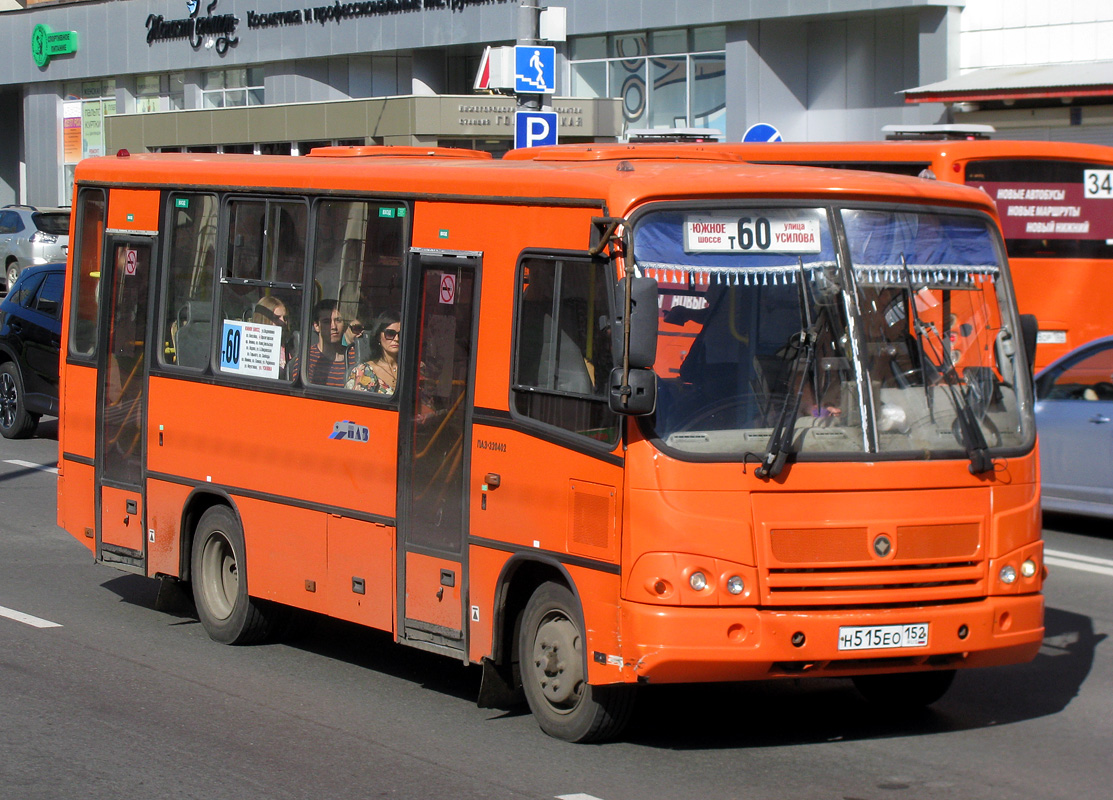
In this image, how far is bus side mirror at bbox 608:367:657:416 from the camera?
6.20 metres

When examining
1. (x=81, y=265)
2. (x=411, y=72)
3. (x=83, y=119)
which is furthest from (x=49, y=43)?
(x=81, y=265)

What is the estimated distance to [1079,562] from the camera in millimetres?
11383

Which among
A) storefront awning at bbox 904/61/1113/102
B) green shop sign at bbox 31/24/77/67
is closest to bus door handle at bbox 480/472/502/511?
storefront awning at bbox 904/61/1113/102

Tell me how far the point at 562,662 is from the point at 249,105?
39.0m

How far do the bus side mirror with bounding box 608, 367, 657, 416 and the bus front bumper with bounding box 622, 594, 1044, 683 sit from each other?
80 cm

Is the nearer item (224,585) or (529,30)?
(224,585)

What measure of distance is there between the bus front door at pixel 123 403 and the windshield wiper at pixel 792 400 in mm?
4799

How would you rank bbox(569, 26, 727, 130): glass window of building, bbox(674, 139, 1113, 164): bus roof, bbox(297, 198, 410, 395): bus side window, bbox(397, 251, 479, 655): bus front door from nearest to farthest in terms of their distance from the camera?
bbox(397, 251, 479, 655): bus front door < bbox(297, 198, 410, 395): bus side window < bbox(674, 139, 1113, 164): bus roof < bbox(569, 26, 727, 130): glass window of building

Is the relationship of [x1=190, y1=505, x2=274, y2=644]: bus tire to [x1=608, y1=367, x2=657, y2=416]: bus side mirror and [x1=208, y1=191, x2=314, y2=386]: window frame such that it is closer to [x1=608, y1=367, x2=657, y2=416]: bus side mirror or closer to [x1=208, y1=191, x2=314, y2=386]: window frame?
[x1=208, y1=191, x2=314, y2=386]: window frame

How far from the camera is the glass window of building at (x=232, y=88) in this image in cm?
4422

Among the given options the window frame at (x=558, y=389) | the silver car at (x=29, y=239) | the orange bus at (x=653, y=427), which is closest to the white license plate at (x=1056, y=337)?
the orange bus at (x=653, y=427)

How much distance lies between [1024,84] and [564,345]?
63.2 ft

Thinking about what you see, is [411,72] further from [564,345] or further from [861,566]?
[861,566]

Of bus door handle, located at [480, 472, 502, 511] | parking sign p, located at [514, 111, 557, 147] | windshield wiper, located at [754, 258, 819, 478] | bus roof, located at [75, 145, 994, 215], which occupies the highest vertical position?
parking sign p, located at [514, 111, 557, 147]
